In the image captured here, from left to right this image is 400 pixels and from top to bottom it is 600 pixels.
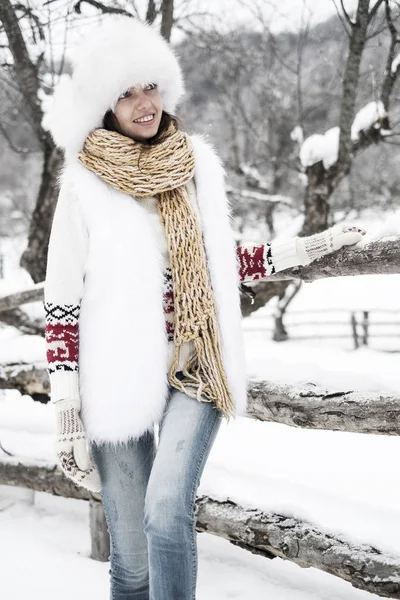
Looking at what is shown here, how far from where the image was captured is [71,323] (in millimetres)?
1850

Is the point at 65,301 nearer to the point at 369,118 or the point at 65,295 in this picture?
→ the point at 65,295

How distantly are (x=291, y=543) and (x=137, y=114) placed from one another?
177 centimetres

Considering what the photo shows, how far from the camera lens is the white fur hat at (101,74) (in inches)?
79.1

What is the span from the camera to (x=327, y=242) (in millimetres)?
2105

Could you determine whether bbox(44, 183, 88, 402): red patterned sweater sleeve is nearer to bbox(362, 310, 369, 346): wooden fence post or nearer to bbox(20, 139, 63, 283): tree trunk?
bbox(20, 139, 63, 283): tree trunk

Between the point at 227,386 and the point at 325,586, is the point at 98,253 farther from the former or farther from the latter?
the point at 325,586

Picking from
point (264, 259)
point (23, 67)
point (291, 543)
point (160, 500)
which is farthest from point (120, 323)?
point (23, 67)

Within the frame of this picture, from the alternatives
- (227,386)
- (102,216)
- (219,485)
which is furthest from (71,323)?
(219,485)

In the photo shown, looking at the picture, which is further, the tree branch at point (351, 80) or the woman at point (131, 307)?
the tree branch at point (351, 80)

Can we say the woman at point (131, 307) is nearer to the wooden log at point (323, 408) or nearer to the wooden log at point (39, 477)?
the wooden log at point (323, 408)

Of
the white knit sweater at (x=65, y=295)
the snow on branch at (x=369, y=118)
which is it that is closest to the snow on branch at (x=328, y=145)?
the snow on branch at (x=369, y=118)

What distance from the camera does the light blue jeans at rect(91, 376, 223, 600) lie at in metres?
1.58

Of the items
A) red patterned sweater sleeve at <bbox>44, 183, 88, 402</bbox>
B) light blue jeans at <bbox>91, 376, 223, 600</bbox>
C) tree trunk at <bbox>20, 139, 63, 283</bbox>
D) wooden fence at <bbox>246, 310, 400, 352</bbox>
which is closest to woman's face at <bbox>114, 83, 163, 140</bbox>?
red patterned sweater sleeve at <bbox>44, 183, 88, 402</bbox>

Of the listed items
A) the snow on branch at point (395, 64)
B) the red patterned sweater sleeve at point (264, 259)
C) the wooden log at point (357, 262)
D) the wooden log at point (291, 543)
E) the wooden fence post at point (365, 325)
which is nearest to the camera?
the wooden log at point (357, 262)
